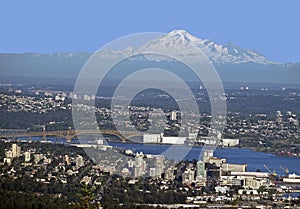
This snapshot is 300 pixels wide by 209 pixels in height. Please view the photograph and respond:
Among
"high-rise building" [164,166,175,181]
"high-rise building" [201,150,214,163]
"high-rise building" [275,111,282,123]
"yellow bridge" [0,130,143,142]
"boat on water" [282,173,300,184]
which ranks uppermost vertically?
"high-rise building" [275,111,282,123]

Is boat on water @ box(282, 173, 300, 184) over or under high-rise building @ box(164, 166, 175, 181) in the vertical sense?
under

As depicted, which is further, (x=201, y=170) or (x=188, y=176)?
(x=201, y=170)

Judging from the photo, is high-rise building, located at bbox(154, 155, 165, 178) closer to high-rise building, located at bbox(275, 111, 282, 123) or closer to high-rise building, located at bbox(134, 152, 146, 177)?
high-rise building, located at bbox(134, 152, 146, 177)

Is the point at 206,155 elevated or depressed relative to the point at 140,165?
elevated

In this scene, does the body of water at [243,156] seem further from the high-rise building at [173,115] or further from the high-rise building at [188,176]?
the high-rise building at [173,115]

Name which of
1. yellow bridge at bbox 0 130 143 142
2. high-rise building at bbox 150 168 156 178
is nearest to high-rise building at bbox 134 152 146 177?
high-rise building at bbox 150 168 156 178

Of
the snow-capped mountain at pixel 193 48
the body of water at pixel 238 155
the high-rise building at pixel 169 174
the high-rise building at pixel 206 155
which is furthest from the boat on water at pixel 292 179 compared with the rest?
the high-rise building at pixel 169 174

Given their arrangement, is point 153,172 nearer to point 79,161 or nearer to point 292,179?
point 79,161

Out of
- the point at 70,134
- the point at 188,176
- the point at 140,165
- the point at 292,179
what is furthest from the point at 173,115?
the point at 140,165

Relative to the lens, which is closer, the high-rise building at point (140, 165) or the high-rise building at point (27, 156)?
the high-rise building at point (140, 165)

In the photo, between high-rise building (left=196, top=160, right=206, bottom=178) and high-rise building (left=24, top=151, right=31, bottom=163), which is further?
high-rise building (left=24, top=151, right=31, bottom=163)

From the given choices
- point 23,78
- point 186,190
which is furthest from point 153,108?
point 23,78
